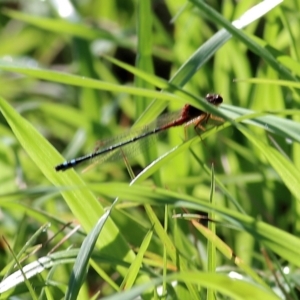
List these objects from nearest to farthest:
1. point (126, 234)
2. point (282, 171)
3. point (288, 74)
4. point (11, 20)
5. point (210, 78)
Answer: point (282, 171) < point (288, 74) < point (126, 234) < point (210, 78) < point (11, 20)

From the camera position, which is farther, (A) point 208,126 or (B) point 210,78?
(B) point 210,78

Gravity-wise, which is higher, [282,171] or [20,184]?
[20,184]

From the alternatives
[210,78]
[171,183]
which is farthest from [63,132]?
[171,183]

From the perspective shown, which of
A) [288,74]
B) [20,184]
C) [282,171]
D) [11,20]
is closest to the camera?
[282,171]

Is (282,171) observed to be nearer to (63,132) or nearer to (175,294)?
(175,294)

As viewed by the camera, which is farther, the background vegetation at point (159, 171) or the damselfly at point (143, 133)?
the damselfly at point (143, 133)

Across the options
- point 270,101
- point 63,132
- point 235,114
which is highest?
point 63,132

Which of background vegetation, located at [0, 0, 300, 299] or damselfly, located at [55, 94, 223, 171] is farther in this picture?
damselfly, located at [55, 94, 223, 171]

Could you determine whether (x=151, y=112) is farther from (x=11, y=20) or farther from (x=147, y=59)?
(x=11, y=20)
